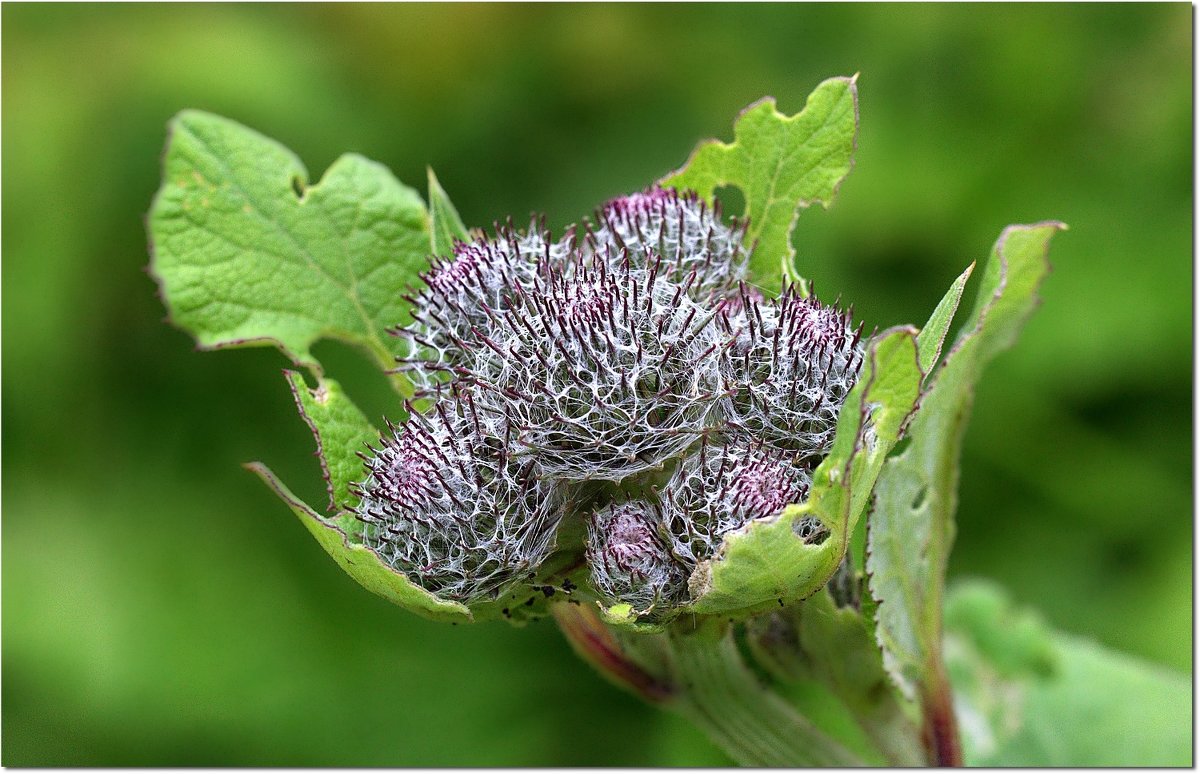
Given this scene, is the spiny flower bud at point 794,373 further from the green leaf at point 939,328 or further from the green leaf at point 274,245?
the green leaf at point 274,245

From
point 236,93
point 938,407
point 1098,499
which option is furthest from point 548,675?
point 938,407

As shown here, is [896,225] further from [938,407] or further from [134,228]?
[134,228]

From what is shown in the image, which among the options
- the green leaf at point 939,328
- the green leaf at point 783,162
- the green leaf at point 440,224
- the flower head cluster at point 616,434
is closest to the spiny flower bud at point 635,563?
the flower head cluster at point 616,434

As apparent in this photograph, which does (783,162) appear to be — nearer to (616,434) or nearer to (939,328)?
(939,328)

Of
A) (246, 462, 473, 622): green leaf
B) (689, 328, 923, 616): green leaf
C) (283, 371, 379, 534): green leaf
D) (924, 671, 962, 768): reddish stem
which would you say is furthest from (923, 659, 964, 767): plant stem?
(283, 371, 379, 534): green leaf

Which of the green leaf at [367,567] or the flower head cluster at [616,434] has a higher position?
the flower head cluster at [616,434]

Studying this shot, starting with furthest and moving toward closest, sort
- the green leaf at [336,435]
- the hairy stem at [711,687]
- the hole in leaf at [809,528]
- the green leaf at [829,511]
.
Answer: the hairy stem at [711,687]
the green leaf at [336,435]
the hole in leaf at [809,528]
the green leaf at [829,511]

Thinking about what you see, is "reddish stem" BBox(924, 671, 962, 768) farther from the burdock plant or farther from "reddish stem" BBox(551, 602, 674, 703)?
"reddish stem" BBox(551, 602, 674, 703)
